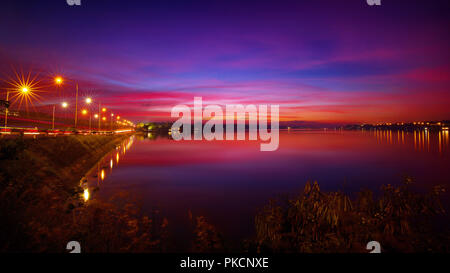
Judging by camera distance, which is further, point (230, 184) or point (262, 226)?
point (230, 184)

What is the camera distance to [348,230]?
867 cm

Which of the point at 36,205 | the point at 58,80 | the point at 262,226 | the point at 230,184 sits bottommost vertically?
the point at 230,184

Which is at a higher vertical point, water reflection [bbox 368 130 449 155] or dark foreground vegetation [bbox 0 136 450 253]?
water reflection [bbox 368 130 449 155]

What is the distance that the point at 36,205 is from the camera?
10.2 metres

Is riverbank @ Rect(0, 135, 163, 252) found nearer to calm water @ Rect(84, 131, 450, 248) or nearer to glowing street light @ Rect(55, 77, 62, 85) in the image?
calm water @ Rect(84, 131, 450, 248)

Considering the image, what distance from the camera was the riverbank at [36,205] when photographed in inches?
289

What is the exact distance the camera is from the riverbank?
289 inches

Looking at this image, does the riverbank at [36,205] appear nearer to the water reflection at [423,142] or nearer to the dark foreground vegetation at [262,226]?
the dark foreground vegetation at [262,226]

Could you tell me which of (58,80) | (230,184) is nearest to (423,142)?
(230,184)

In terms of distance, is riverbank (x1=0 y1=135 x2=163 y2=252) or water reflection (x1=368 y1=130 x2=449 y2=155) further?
water reflection (x1=368 y1=130 x2=449 y2=155)

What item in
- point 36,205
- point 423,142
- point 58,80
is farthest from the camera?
point 423,142

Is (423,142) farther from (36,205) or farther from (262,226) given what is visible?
(36,205)

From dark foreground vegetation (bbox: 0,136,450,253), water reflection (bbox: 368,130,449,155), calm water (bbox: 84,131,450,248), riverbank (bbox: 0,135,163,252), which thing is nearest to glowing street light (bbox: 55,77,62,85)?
riverbank (bbox: 0,135,163,252)

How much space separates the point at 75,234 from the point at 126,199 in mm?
9100
